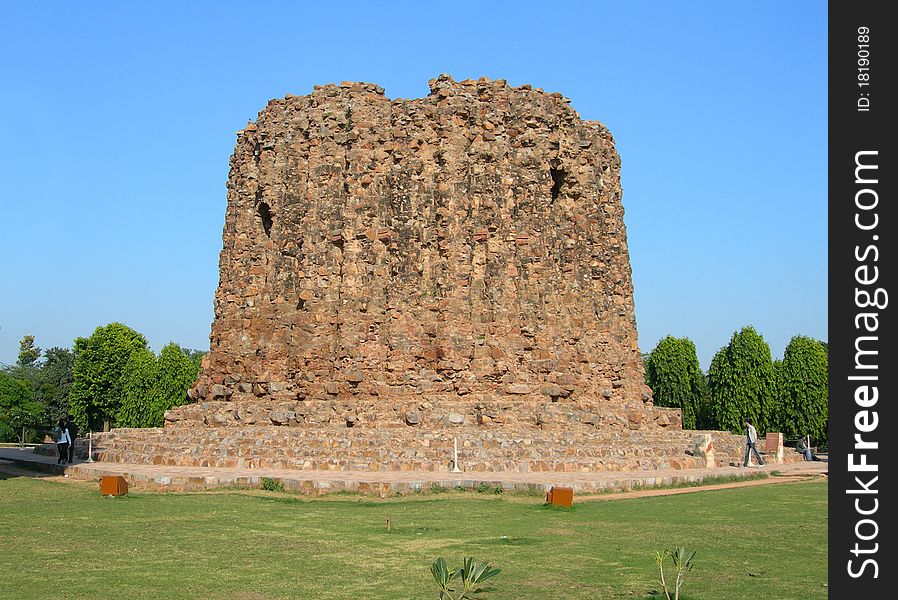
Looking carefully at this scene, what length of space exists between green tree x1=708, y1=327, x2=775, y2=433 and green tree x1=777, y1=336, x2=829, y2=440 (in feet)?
1.77

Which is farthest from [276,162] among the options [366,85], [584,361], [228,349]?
[584,361]

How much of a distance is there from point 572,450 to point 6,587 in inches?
540

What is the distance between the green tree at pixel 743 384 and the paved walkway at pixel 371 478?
1666 cm

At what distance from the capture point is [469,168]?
23734mm

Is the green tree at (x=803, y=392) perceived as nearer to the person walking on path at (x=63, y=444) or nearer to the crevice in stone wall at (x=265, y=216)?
the crevice in stone wall at (x=265, y=216)

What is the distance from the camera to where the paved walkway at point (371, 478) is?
54.5ft

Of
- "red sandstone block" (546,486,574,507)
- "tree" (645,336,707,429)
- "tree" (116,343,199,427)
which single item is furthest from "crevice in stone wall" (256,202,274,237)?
"tree" (645,336,707,429)

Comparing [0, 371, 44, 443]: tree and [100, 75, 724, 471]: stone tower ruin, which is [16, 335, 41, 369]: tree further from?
[100, 75, 724, 471]: stone tower ruin

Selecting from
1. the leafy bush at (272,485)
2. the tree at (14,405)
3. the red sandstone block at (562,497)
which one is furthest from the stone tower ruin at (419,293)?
the tree at (14,405)

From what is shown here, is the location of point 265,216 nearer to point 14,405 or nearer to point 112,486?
point 112,486

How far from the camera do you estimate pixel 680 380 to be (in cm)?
3944

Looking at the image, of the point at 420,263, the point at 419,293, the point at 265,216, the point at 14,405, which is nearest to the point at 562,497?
the point at 419,293

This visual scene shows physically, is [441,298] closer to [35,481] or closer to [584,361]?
[584,361]

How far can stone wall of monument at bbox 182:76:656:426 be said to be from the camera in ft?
75.6
